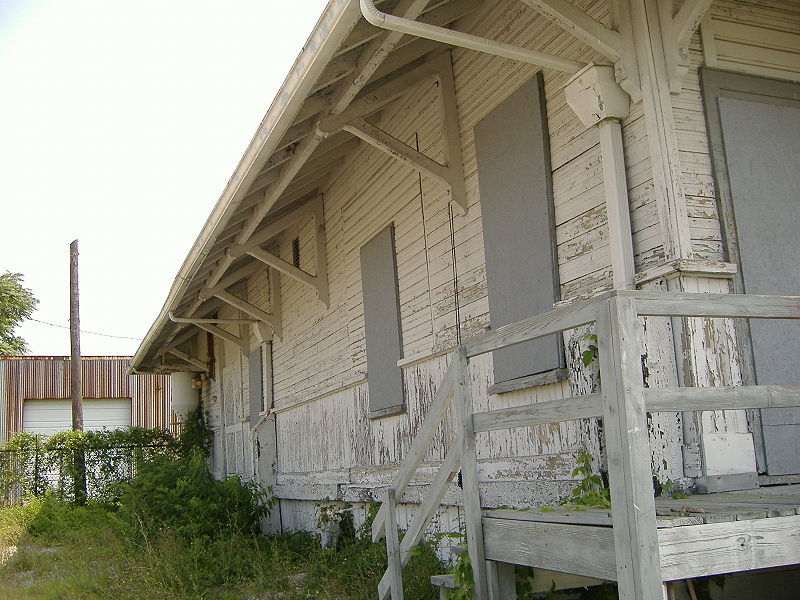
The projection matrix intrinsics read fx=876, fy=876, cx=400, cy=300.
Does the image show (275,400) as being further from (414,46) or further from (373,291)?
(414,46)

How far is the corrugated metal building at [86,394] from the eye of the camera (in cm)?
3219

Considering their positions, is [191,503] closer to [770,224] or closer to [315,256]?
[315,256]

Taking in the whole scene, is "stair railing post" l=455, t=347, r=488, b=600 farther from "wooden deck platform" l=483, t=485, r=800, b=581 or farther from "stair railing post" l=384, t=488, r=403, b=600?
"stair railing post" l=384, t=488, r=403, b=600

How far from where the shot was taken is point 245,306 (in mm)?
12562

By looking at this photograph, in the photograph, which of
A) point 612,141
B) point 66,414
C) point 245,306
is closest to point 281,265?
point 245,306

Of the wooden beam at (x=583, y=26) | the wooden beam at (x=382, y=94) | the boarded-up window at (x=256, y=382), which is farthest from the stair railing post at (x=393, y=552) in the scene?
the boarded-up window at (x=256, y=382)

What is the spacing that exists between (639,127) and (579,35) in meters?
0.64

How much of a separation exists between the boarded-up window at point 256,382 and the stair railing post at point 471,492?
9.58 m

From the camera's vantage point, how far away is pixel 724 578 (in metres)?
4.61

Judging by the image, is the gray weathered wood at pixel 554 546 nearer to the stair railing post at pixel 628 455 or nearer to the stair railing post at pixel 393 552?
the stair railing post at pixel 628 455

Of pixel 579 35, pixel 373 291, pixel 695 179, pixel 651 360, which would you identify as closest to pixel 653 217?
pixel 695 179

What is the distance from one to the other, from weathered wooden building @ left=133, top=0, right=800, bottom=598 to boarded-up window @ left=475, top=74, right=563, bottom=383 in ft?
0.06

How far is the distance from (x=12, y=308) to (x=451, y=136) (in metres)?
32.9

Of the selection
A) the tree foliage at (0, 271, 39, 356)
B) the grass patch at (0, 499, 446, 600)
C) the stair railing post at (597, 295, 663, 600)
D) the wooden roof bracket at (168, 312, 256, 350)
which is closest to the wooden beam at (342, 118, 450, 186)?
the grass patch at (0, 499, 446, 600)
